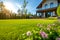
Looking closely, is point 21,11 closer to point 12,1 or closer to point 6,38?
point 12,1

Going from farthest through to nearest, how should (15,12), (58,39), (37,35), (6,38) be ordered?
(15,12) → (6,38) → (37,35) → (58,39)

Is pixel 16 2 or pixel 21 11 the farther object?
pixel 21 11

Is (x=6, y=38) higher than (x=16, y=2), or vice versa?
(x=16, y=2)

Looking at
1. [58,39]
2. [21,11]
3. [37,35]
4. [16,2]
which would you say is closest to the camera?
[58,39]

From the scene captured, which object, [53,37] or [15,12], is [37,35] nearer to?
[53,37]

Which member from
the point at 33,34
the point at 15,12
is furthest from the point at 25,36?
the point at 15,12

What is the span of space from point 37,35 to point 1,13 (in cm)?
418

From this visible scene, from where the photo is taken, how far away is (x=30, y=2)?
608 cm

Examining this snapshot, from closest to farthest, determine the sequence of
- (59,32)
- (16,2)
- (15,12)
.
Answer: (59,32) < (16,2) < (15,12)

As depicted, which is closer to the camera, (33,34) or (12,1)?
(33,34)

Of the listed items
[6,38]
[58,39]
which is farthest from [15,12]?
[58,39]

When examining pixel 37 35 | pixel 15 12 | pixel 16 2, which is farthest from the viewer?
pixel 15 12

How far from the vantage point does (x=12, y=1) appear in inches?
231

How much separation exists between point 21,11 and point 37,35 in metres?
4.25
